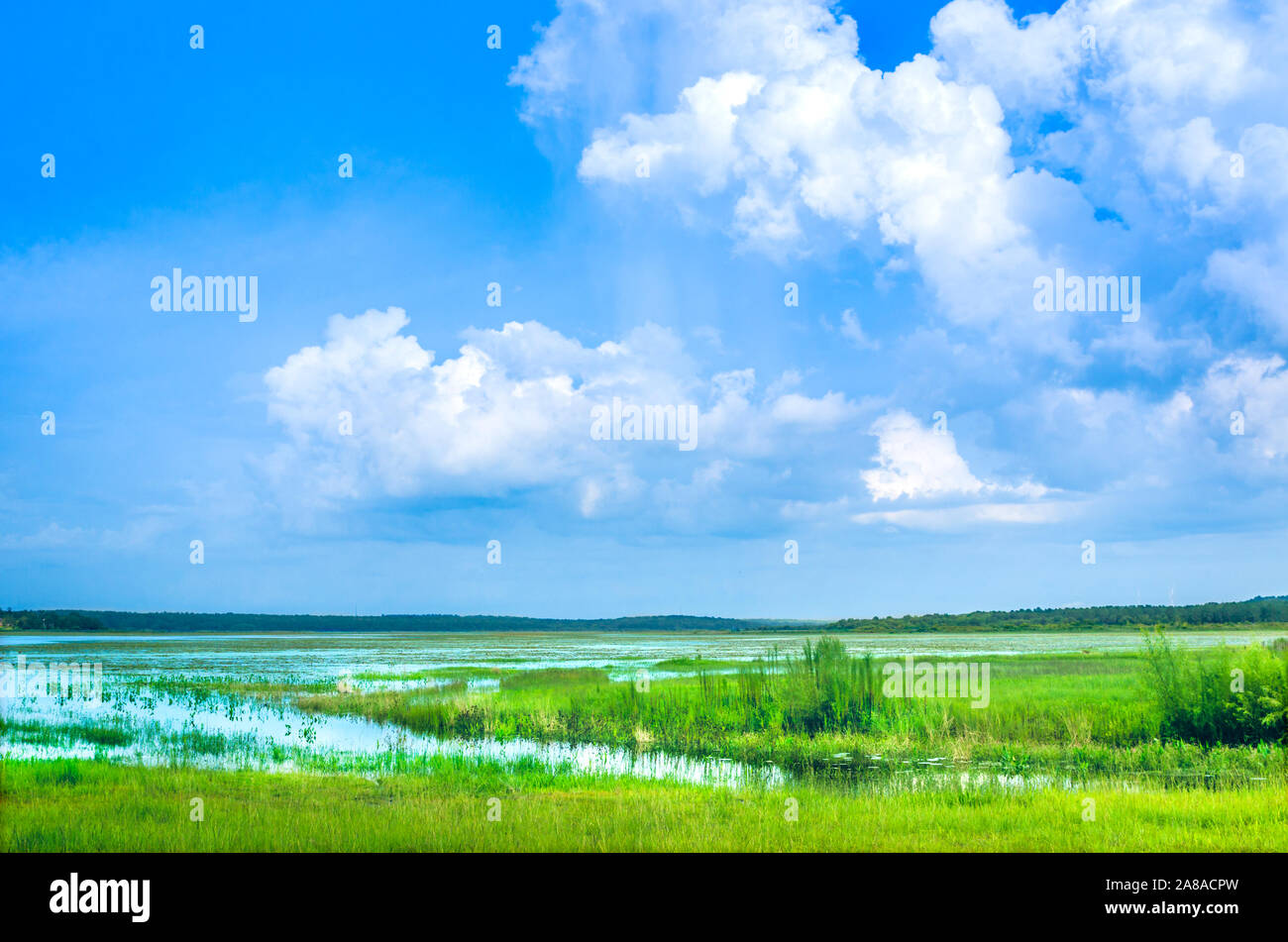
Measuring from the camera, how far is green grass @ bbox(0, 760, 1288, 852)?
438 inches

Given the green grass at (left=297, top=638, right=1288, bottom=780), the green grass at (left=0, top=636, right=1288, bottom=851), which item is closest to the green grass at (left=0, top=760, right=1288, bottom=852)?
the green grass at (left=0, top=636, right=1288, bottom=851)

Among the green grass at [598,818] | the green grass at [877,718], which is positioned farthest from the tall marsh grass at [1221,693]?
the green grass at [598,818]

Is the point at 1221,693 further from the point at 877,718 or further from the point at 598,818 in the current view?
the point at 598,818

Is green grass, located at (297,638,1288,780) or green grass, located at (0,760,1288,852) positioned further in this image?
green grass, located at (297,638,1288,780)

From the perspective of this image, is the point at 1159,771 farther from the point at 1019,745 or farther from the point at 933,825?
the point at 933,825

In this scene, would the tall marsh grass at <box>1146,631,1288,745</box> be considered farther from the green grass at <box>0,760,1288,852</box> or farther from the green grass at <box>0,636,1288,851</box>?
the green grass at <box>0,760,1288,852</box>

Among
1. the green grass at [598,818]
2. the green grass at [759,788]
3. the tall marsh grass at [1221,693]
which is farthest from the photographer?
the tall marsh grass at [1221,693]

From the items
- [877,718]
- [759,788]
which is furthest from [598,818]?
[877,718]

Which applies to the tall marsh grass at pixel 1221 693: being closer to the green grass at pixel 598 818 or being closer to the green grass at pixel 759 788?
the green grass at pixel 759 788

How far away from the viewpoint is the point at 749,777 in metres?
18.4

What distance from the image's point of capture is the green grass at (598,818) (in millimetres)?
11133

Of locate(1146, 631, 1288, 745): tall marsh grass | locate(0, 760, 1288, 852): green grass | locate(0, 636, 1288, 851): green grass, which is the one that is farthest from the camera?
locate(1146, 631, 1288, 745): tall marsh grass

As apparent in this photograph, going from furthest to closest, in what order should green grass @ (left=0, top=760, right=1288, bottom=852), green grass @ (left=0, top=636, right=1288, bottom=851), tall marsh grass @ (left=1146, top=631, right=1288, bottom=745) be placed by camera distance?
tall marsh grass @ (left=1146, top=631, right=1288, bottom=745) < green grass @ (left=0, top=636, right=1288, bottom=851) < green grass @ (left=0, top=760, right=1288, bottom=852)
